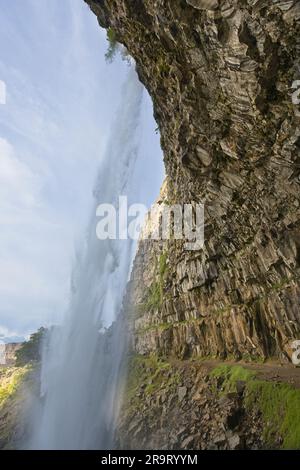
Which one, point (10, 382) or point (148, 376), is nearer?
point (148, 376)

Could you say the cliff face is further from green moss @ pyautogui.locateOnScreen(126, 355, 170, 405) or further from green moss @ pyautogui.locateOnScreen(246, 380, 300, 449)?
green moss @ pyautogui.locateOnScreen(126, 355, 170, 405)

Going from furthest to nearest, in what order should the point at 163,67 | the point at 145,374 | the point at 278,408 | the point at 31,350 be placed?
the point at 31,350
the point at 145,374
the point at 163,67
the point at 278,408

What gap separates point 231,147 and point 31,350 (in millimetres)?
56868

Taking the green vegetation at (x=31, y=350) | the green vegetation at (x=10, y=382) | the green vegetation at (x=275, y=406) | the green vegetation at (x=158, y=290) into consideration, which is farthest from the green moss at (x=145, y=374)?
the green vegetation at (x=31, y=350)

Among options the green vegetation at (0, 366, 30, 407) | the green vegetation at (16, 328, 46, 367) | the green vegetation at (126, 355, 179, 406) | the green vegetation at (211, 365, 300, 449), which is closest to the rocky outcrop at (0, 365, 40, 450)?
the green vegetation at (0, 366, 30, 407)

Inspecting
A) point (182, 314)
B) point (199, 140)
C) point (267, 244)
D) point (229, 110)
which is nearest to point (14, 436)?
point (182, 314)

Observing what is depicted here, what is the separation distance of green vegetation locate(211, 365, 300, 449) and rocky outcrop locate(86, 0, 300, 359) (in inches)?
151

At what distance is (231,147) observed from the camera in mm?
19094

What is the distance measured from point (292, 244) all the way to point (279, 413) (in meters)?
9.54

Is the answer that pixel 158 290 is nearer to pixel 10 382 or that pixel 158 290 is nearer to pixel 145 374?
pixel 145 374

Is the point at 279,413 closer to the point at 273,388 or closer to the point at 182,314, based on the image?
the point at 273,388

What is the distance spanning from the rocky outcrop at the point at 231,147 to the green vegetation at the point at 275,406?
3832 millimetres

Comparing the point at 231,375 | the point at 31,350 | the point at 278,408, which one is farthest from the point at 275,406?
the point at 31,350

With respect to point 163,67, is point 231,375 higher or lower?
lower
